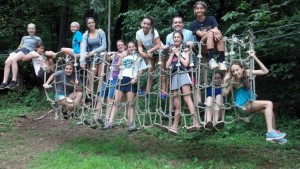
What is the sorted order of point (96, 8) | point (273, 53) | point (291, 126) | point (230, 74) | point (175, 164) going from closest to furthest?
point (230, 74) → point (175, 164) → point (273, 53) → point (291, 126) → point (96, 8)

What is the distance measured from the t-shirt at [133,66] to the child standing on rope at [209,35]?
2.33 feet

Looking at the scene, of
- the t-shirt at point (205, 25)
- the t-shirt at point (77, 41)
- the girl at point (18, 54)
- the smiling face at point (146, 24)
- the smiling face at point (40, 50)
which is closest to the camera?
the t-shirt at point (205, 25)

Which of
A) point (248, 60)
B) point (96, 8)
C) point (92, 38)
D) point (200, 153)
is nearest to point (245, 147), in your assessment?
point (200, 153)

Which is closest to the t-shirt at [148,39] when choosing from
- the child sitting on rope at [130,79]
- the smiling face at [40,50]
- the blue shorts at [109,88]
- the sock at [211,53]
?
the child sitting on rope at [130,79]

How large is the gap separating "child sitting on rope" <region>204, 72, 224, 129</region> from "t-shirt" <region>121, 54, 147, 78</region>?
871 mm

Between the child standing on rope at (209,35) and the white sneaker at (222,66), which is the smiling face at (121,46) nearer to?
the child standing on rope at (209,35)

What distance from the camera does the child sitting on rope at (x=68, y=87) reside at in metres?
4.94

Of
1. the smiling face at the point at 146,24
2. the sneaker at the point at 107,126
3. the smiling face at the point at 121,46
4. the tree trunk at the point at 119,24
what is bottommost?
the sneaker at the point at 107,126

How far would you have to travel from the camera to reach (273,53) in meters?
5.47

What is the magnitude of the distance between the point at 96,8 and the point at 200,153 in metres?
4.11

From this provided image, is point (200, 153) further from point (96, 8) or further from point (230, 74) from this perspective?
point (96, 8)

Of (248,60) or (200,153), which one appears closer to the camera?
(248,60)

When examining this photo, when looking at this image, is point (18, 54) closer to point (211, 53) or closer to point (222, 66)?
point (211, 53)

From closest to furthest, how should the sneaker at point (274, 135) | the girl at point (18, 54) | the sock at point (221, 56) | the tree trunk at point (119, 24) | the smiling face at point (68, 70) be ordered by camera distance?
the sneaker at point (274, 135) < the sock at point (221, 56) < the smiling face at point (68, 70) < the girl at point (18, 54) < the tree trunk at point (119, 24)
